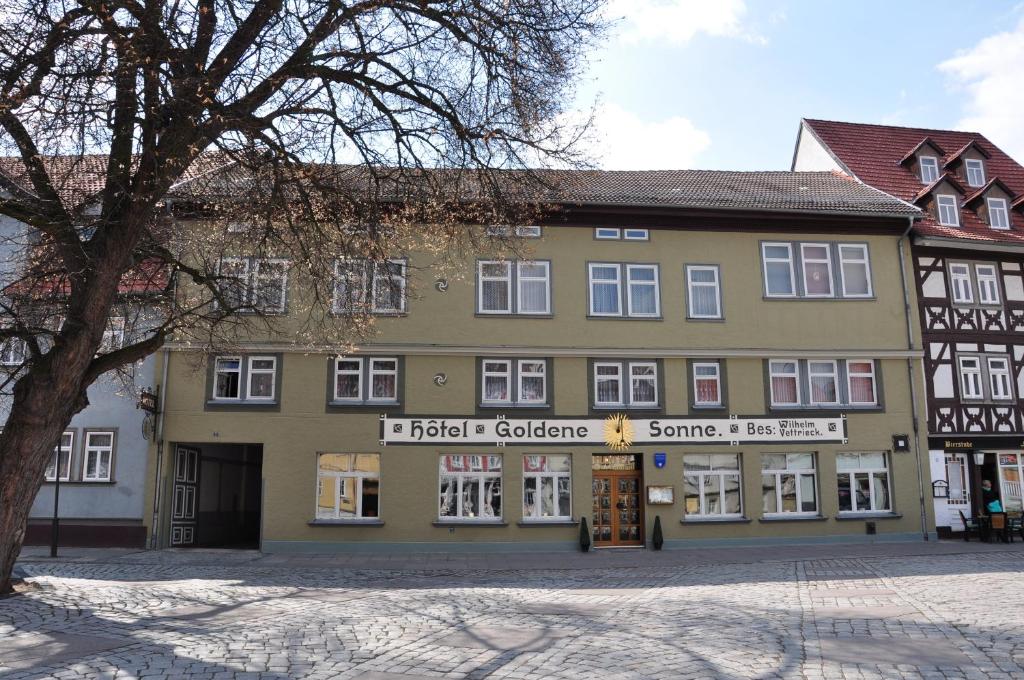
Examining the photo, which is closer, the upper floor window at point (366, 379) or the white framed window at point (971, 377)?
the upper floor window at point (366, 379)

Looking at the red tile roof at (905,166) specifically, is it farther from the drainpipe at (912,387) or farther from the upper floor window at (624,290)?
the upper floor window at (624,290)

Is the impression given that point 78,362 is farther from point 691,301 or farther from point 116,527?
point 691,301

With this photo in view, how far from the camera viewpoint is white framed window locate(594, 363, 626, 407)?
2172cm

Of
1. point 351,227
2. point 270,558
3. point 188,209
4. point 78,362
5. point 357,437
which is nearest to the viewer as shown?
point 78,362

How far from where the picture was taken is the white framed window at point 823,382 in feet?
73.1

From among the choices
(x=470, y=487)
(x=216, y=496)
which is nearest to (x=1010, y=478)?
(x=470, y=487)

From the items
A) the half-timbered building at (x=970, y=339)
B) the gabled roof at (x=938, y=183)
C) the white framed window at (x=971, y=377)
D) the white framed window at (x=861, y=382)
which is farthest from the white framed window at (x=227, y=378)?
the gabled roof at (x=938, y=183)

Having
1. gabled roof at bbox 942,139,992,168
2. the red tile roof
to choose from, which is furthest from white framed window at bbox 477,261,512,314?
gabled roof at bbox 942,139,992,168

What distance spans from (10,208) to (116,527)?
12037mm

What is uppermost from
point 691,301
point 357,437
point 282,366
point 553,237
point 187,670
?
point 553,237

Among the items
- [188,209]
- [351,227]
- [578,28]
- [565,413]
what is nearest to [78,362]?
[351,227]

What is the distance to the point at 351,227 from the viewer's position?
42.5ft

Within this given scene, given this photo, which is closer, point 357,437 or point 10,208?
point 10,208

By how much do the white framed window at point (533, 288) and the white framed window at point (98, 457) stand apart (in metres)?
10.9
